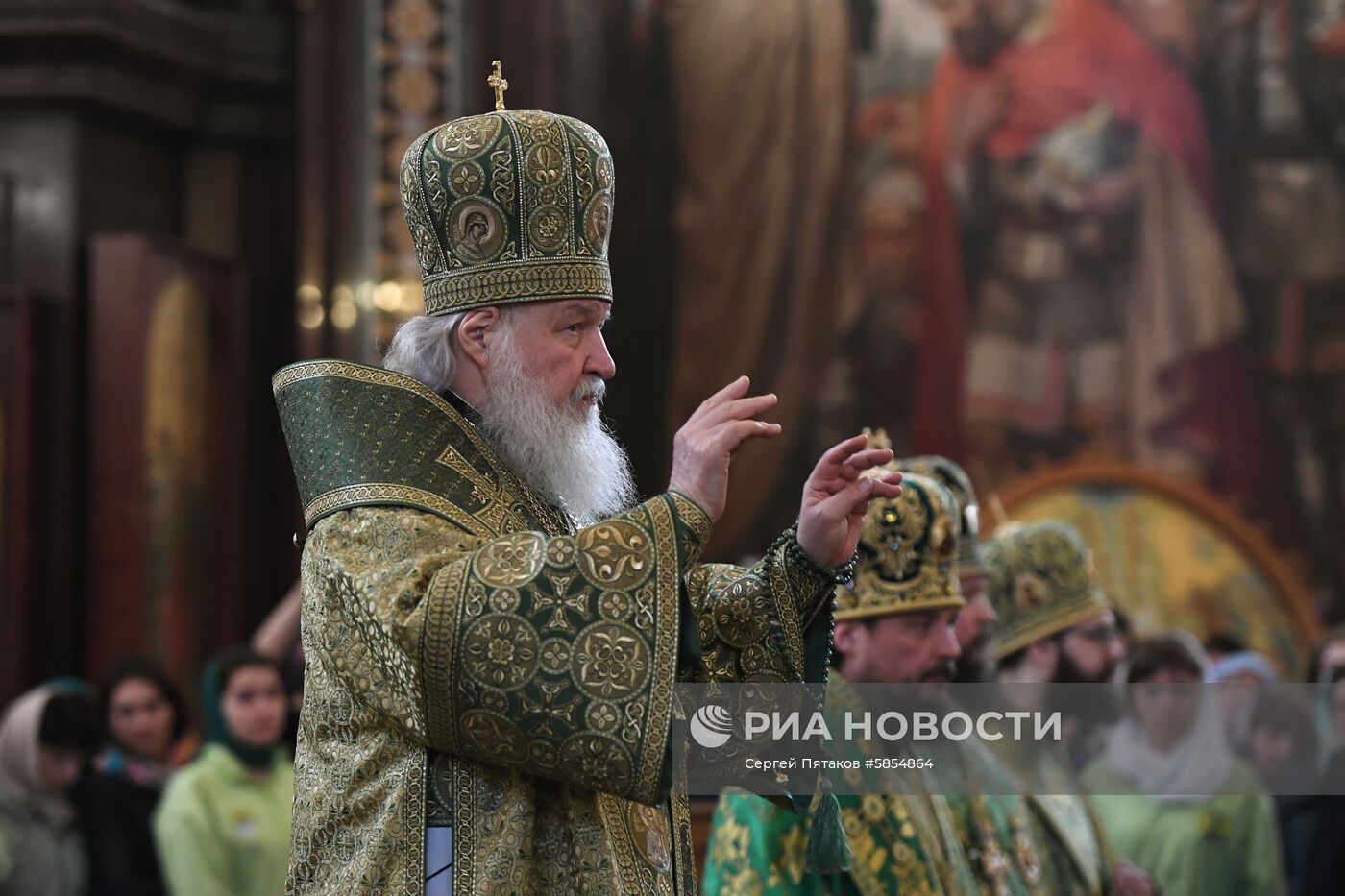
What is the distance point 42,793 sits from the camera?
20.6 feet

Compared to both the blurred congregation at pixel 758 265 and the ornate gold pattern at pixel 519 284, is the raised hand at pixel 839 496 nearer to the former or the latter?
the ornate gold pattern at pixel 519 284

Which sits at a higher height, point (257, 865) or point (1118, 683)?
point (1118, 683)

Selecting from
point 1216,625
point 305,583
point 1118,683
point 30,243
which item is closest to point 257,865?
point 1118,683

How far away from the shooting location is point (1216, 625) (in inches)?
452

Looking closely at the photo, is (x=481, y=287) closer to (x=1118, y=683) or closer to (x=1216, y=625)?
(x=1118, y=683)

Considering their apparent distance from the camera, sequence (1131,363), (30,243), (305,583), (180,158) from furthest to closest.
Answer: (1131,363) → (180,158) → (30,243) → (305,583)

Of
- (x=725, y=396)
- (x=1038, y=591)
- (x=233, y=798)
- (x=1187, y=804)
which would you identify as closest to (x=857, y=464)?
(x=725, y=396)

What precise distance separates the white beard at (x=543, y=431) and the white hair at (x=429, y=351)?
8cm

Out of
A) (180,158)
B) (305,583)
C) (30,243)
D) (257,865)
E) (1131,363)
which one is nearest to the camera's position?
(305,583)

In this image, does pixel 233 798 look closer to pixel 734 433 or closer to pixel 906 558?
pixel 906 558

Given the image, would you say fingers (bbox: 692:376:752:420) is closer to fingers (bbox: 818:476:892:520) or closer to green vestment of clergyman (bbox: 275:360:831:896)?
green vestment of clergyman (bbox: 275:360:831:896)

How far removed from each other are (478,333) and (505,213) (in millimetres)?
192

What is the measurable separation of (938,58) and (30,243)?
518cm

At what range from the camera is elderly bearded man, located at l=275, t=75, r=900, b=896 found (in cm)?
283
